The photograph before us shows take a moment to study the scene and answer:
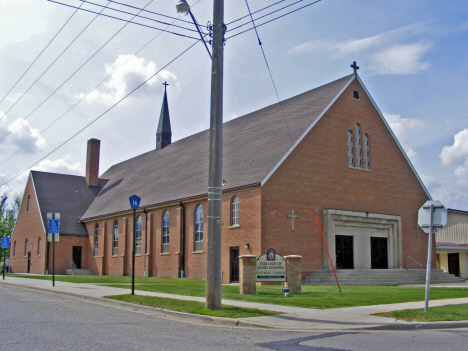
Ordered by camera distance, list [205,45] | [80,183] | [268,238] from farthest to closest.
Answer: [80,183] < [268,238] < [205,45]

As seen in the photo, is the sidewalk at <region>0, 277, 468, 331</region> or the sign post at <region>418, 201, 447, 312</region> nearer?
the sidewalk at <region>0, 277, 468, 331</region>

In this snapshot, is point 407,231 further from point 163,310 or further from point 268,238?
point 163,310

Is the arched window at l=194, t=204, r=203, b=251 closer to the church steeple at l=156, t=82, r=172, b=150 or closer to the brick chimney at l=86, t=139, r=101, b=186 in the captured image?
the church steeple at l=156, t=82, r=172, b=150

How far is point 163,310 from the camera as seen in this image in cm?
1327

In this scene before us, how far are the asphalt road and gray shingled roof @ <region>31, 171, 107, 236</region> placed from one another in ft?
118

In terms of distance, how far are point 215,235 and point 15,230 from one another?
47202 millimetres

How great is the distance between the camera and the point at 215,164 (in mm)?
13297

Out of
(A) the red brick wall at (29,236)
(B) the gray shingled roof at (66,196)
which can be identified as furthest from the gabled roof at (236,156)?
(A) the red brick wall at (29,236)

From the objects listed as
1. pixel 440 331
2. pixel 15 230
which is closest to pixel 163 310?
pixel 440 331

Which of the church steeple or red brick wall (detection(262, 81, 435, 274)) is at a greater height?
the church steeple

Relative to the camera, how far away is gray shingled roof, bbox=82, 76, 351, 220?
29.3 metres

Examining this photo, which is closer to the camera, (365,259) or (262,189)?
(262,189)

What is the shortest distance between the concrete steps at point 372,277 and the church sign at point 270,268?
30.4ft

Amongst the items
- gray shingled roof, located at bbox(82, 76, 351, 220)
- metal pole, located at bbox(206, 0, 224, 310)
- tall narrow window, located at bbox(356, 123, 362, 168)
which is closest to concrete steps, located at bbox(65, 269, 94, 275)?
gray shingled roof, located at bbox(82, 76, 351, 220)
